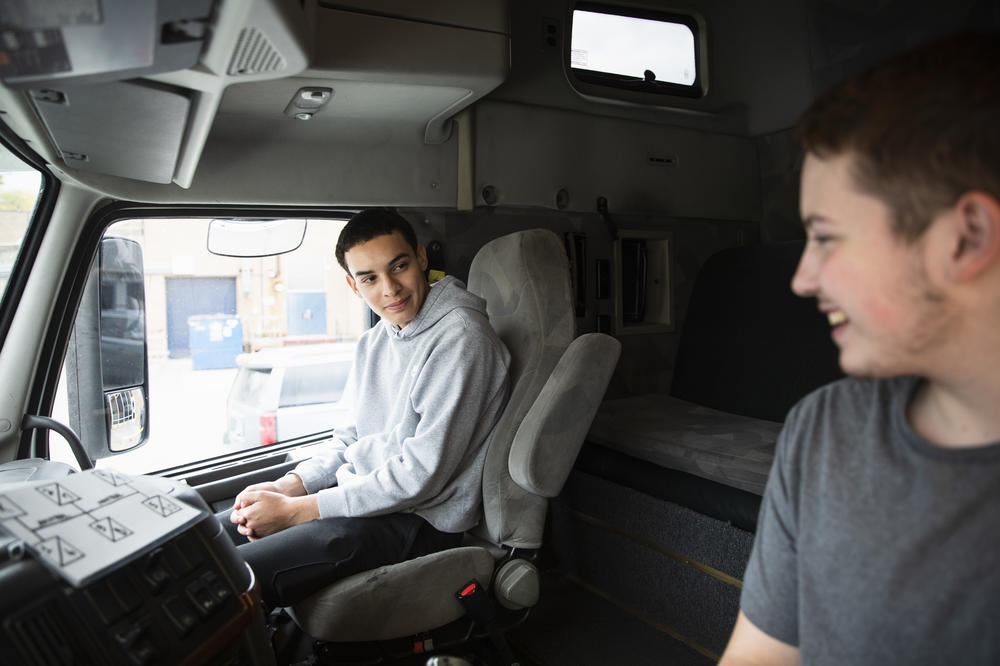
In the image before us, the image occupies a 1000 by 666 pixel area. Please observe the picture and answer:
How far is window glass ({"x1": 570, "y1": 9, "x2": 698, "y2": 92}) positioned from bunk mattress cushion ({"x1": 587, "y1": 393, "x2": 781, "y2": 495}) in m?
1.60

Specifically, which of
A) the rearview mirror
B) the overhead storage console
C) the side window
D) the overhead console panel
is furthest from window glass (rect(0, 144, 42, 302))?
the overhead console panel

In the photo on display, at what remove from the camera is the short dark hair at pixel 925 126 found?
68 cm

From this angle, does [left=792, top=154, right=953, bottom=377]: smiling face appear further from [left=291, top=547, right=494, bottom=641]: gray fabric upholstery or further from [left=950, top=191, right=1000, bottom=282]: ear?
[left=291, top=547, right=494, bottom=641]: gray fabric upholstery

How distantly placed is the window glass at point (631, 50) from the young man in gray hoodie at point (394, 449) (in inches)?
59.1

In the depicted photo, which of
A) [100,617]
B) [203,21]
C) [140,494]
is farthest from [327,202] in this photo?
[100,617]

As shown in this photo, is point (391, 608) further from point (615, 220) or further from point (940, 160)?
point (615, 220)

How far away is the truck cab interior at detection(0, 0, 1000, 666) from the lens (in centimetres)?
111

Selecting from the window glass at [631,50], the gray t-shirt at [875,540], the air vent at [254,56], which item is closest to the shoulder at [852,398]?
the gray t-shirt at [875,540]

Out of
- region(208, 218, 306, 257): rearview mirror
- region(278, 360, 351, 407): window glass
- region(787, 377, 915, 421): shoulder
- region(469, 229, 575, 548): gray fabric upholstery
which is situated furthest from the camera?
region(278, 360, 351, 407): window glass

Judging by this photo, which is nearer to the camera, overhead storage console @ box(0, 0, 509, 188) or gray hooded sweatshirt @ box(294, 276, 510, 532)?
overhead storage console @ box(0, 0, 509, 188)

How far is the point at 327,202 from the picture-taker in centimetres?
246

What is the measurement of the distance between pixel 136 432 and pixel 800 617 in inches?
84.1

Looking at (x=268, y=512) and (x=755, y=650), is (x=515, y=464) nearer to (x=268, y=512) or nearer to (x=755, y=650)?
(x=268, y=512)

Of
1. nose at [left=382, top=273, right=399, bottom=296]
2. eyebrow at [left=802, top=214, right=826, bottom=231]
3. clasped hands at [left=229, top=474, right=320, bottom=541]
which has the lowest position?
clasped hands at [left=229, top=474, right=320, bottom=541]
